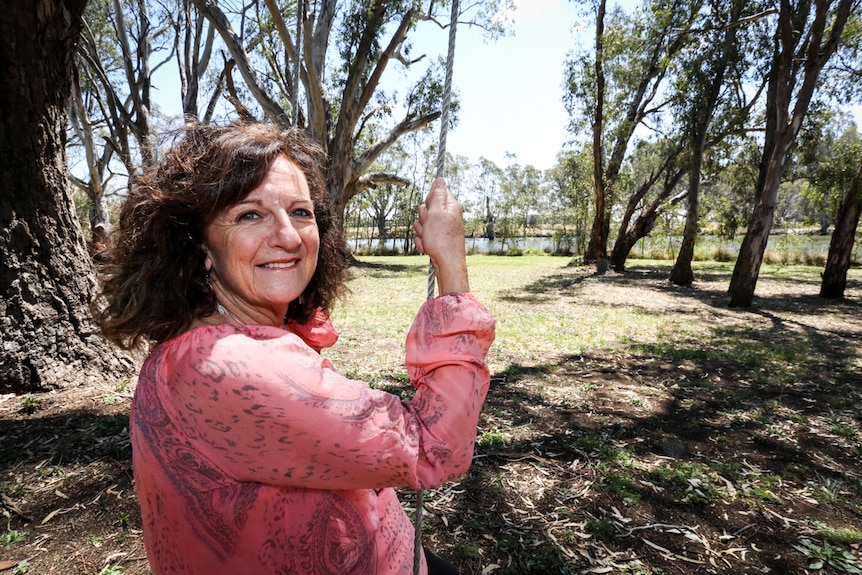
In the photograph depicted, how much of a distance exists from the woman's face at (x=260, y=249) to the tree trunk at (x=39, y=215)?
10.4 feet

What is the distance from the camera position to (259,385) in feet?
2.57

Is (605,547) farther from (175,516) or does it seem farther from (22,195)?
(22,195)

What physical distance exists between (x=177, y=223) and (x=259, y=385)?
0.52m

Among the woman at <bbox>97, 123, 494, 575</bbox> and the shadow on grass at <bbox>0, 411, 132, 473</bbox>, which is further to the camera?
the shadow on grass at <bbox>0, 411, 132, 473</bbox>

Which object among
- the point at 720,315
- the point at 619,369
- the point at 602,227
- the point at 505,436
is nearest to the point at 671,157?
the point at 602,227

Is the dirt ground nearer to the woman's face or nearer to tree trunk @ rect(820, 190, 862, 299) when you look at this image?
the woman's face

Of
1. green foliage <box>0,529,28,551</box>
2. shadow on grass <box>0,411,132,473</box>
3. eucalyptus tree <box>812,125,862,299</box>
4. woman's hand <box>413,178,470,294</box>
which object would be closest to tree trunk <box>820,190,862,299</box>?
eucalyptus tree <box>812,125,862,299</box>

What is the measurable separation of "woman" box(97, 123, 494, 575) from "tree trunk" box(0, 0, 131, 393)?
286cm

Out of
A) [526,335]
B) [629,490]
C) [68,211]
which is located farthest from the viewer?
[526,335]

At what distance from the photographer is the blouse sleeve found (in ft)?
2.58

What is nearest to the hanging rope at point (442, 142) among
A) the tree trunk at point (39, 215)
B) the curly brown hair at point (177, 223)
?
the curly brown hair at point (177, 223)

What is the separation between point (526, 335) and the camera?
7.12 metres

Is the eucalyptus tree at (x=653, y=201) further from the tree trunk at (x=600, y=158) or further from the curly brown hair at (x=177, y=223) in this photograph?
the curly brown hair at (x=177, y=223)

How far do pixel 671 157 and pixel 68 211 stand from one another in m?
15.7
